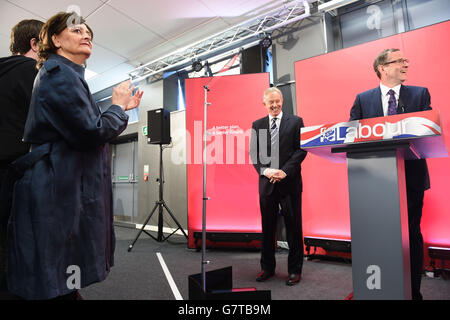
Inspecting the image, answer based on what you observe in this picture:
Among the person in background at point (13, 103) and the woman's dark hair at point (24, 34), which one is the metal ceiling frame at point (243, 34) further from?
the person in background at point (13, 103)

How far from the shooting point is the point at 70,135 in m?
0.87

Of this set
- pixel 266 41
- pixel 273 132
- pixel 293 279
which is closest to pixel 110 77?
pixel 266 41

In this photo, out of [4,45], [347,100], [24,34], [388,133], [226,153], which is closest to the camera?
[388,133]

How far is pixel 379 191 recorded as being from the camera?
3.43 ft

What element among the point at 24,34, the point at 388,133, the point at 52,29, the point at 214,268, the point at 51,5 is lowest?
the point at 214,268

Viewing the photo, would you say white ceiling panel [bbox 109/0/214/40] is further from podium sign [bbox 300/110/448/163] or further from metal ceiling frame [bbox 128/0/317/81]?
podium sign [bbox 300/110/448/163]

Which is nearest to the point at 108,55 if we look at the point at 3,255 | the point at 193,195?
the point at 193,195

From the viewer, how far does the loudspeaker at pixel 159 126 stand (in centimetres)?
409

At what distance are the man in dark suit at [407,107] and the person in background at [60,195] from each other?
1505 millimetres

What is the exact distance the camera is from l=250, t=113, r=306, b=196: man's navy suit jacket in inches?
89.2

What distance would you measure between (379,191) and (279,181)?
1241 millimetres

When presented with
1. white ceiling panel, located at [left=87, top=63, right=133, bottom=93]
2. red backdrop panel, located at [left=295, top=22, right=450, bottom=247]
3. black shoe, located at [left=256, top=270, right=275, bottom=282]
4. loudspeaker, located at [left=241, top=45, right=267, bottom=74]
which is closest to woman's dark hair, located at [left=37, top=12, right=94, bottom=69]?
black shoe, located at [left=256, top=270, right=275, bottom=282]

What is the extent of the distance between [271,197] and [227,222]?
1.33 metres

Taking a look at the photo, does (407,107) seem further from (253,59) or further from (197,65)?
(197,65)
